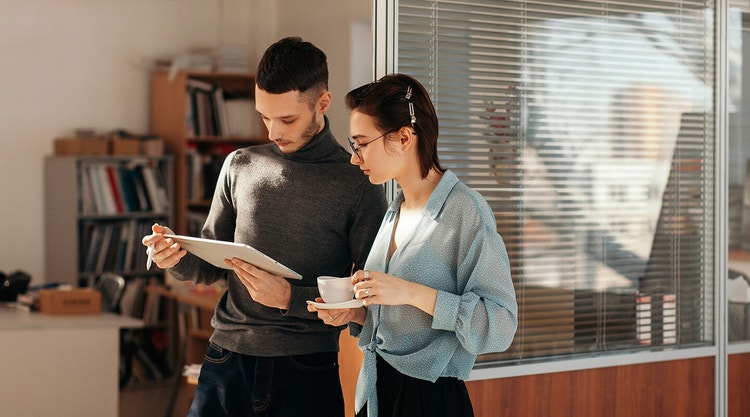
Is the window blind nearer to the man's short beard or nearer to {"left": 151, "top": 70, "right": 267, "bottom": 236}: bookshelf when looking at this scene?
the man's short beard

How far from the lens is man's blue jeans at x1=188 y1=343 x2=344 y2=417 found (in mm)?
2240

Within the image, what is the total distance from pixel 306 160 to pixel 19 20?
16.2ft

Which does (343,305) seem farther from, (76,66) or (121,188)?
(76,66)

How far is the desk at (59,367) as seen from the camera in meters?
4.66

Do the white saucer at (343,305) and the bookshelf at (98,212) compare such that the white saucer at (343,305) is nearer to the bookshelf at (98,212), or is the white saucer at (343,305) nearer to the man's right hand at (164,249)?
the man's right hand at (164,249)

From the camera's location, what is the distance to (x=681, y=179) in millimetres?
3607

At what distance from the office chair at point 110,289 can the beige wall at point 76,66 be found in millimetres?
793

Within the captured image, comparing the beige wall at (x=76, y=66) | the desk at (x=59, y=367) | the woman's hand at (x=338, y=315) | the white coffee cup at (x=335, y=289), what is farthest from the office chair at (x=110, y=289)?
the white coffee cup at (x=335, y=289)

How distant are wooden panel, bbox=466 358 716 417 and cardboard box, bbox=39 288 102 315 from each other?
2763 mm

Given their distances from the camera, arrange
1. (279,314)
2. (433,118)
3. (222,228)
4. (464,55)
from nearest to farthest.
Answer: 1. (433,118)
2. (279,314)
3. (222,228)
4. (464,55)

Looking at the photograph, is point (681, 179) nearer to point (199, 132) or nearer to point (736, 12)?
point (736, 12)

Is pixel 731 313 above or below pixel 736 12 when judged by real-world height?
below

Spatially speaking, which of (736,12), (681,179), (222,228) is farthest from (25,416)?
(736,12)

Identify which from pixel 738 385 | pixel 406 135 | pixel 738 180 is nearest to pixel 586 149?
pixel 738 180
